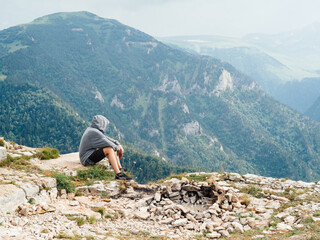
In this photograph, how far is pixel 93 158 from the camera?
12352 mm

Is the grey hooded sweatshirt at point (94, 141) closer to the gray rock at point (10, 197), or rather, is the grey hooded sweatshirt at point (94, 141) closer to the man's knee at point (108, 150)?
the man's knee at point (108, 150)

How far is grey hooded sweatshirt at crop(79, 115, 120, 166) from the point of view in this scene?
1184cm

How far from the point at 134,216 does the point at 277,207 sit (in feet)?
17.8

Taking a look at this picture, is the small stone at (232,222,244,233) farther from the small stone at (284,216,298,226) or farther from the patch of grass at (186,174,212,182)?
the patch of grass at (186,174,212,182)

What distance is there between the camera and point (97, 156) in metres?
12.2

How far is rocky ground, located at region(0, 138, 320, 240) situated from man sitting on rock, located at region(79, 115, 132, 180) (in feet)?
1.68

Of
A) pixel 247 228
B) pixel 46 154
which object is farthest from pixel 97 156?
pixel 247 228

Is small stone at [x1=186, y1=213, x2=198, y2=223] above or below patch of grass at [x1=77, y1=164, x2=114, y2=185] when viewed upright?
below

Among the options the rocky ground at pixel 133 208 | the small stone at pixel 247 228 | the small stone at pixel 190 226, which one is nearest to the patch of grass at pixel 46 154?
the rocky ground at pixel 133 208

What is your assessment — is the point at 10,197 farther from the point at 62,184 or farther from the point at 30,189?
the point at 62,184

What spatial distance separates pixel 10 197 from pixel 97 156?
5279 mm

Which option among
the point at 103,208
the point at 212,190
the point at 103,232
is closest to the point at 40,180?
the point at 103,208

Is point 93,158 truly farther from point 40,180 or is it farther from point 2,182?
point 2,182

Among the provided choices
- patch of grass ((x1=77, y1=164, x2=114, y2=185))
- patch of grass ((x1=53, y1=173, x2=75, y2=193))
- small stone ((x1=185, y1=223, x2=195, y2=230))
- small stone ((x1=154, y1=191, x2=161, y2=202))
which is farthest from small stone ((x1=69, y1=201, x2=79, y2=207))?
small stone ((x1=185, y1=223, x2=195, y2=230))
